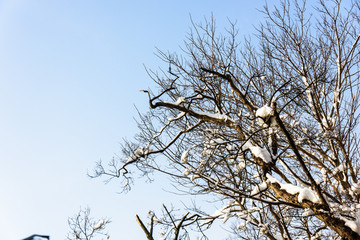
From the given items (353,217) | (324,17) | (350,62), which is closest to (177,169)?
(353,217)

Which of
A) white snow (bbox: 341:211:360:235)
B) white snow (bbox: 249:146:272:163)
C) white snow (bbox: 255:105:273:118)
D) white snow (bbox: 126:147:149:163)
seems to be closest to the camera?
white snow (bbox: 255:105:273:118)

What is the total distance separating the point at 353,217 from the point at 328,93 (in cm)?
346

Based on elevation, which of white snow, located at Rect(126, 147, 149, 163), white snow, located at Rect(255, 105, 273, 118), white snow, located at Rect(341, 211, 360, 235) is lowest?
white snow, located at Rect(341, 211, 360, 235)

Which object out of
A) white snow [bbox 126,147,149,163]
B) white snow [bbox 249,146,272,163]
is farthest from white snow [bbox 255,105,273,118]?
white snow [bbox 126,147,149,163]

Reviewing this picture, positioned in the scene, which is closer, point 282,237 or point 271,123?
point 271,123

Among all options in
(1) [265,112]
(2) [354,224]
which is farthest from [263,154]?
(2) [354,224]

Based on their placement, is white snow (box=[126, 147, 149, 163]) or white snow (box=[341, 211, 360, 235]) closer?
white snow (box=[341, 211, 360, 235])

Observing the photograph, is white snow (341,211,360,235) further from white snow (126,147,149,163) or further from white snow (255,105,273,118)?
white snow (126,147,149,163)

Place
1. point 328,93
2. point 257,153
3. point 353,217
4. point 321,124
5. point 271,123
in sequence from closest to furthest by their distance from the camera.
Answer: point 271,123 < point 353,217 < point 257,153 < point 321,124 < point 328,93

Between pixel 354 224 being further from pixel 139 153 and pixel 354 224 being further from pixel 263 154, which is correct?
pixel 139 153

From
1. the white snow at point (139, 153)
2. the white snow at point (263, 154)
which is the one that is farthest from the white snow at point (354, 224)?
the white snow at point (139, 153)

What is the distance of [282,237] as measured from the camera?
327 inches

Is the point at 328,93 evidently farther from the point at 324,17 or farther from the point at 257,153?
the point at 257,153

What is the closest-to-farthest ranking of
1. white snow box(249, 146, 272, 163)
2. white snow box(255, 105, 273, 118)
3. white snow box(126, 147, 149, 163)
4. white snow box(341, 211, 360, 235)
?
white snow box(255, 105, 273, 118), white snow box(341, 211, 360, 235), white snow box(249, 146, 272, 163), white snow box(126, 147, 149, 163)
